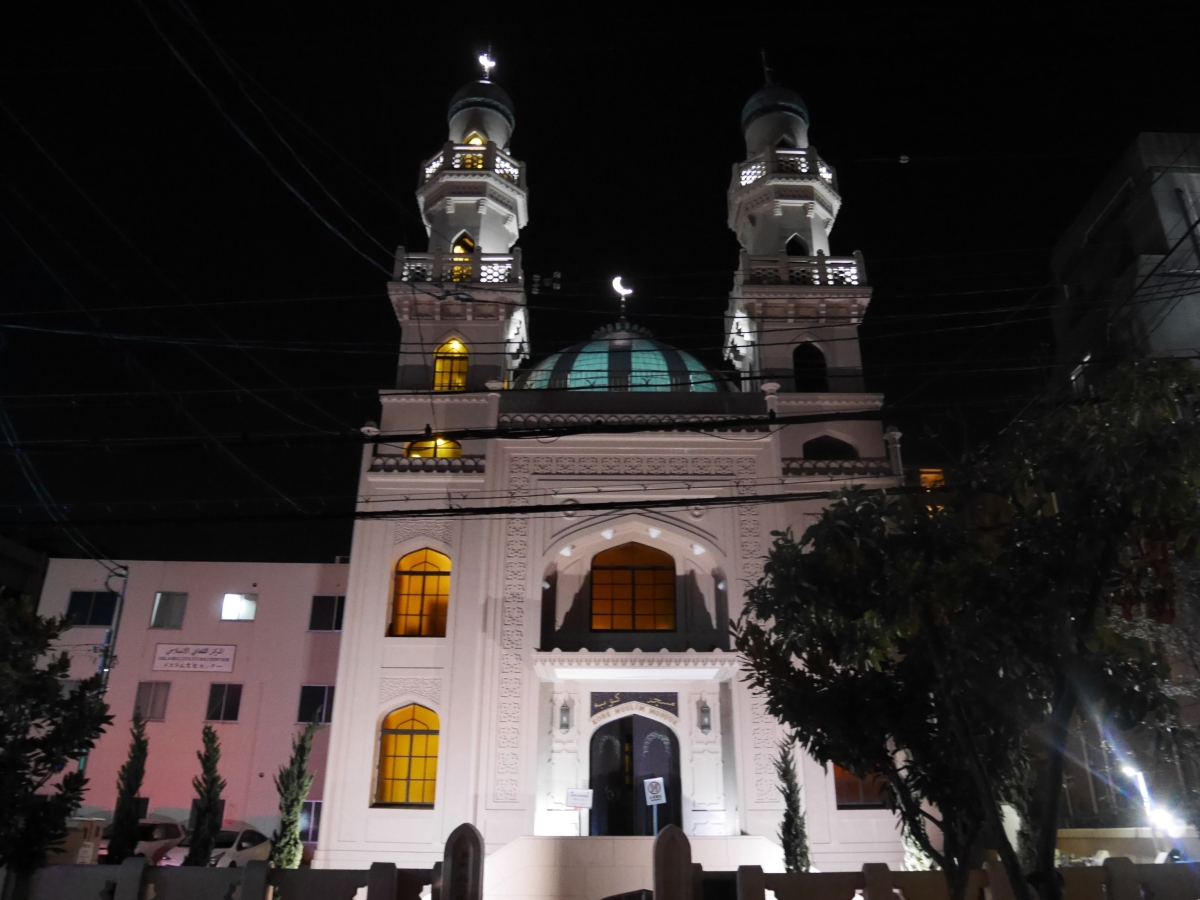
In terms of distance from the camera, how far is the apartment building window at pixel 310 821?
72.3 ft

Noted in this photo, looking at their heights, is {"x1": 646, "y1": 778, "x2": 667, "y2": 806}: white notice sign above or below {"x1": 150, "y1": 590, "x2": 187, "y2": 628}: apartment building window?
below

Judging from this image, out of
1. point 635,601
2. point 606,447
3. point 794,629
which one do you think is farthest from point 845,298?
point 794,629

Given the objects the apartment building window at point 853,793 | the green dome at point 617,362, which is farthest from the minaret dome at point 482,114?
the apartment building window at point 853,793

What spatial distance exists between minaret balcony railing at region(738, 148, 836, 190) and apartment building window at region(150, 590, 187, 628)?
1948 centimetres

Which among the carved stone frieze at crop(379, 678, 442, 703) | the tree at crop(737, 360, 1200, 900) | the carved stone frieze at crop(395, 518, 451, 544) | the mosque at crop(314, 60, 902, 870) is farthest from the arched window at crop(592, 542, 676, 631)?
the tree at crop(737, 360, 1200, 900)

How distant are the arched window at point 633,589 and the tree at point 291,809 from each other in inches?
255

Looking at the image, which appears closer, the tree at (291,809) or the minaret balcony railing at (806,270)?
the tree at (291,809)

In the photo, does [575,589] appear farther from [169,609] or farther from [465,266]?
[169,609]

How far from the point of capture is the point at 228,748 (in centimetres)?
2277

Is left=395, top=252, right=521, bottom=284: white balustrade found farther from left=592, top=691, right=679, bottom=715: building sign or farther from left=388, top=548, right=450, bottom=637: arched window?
left=592, top=691, right=679, bottom=715: building sign

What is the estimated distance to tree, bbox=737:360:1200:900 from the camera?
18.6 feet

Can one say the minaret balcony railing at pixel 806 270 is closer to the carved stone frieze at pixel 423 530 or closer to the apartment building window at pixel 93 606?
the carved stone frieze at pixel 423 530

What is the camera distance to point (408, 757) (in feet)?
59.3

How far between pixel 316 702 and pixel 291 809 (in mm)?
7427
